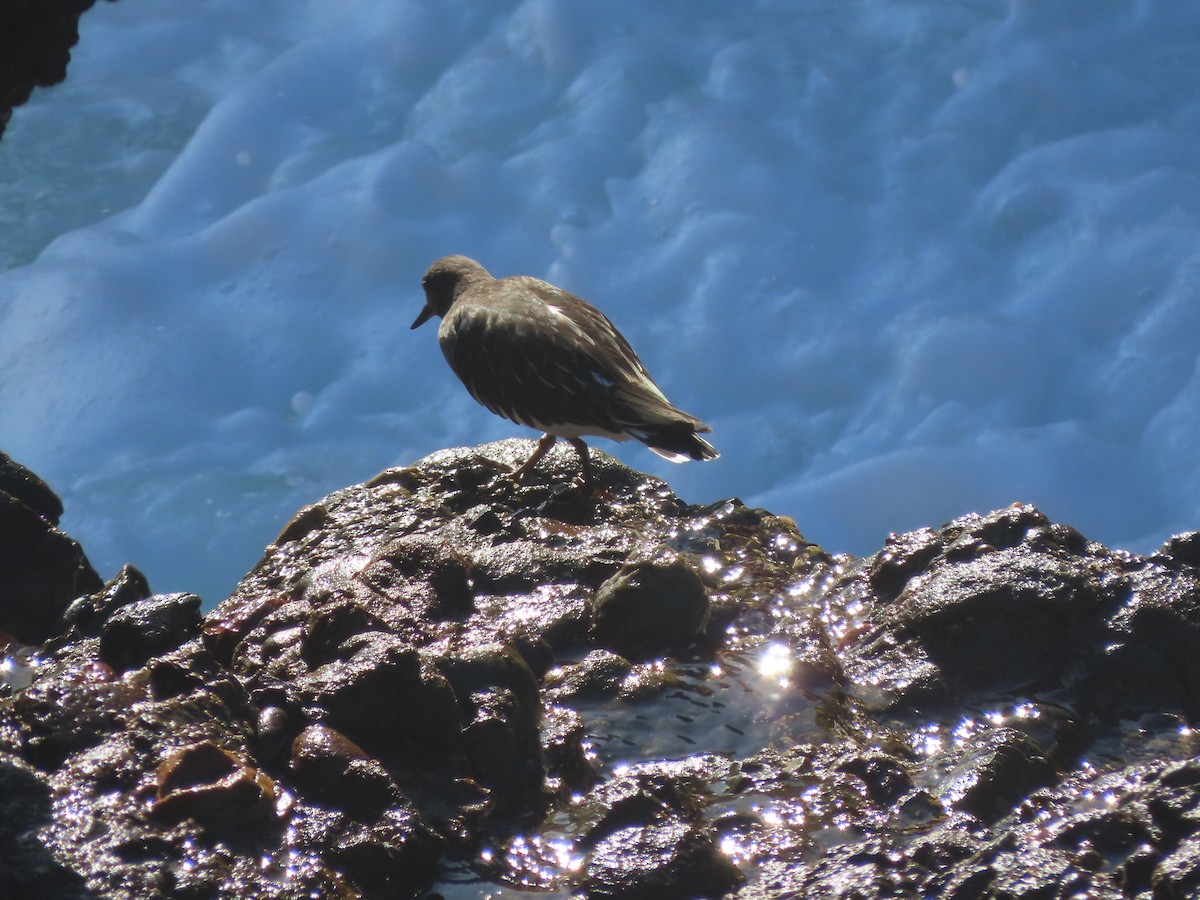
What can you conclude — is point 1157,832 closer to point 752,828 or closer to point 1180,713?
point 752,828

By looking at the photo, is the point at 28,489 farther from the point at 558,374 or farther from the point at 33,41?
the point at 558,374

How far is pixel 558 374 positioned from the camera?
5.26 meters

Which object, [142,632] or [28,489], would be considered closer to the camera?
[142,632]

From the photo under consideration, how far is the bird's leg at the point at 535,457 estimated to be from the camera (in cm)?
523

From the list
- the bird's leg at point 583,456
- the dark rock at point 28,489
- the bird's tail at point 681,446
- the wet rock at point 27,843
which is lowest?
the wet rock at point 27,843

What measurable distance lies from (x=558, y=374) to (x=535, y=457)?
15.3 inches

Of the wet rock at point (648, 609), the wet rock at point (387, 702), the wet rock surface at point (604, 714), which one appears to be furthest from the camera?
the wet rock at point (648, 609)

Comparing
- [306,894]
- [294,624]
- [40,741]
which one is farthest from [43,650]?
[306,894]

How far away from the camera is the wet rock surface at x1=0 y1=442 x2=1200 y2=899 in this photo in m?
2.43

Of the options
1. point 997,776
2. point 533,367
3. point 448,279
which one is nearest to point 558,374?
point 533,367

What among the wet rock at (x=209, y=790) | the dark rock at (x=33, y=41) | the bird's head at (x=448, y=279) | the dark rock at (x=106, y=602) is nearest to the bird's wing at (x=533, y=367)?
the bird's head at (x=448, y=279)

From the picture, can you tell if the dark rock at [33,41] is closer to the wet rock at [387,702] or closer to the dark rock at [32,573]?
the dark rock at [32,573]

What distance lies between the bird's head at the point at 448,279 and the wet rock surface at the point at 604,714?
211cm

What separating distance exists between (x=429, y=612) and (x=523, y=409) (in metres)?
1.66
